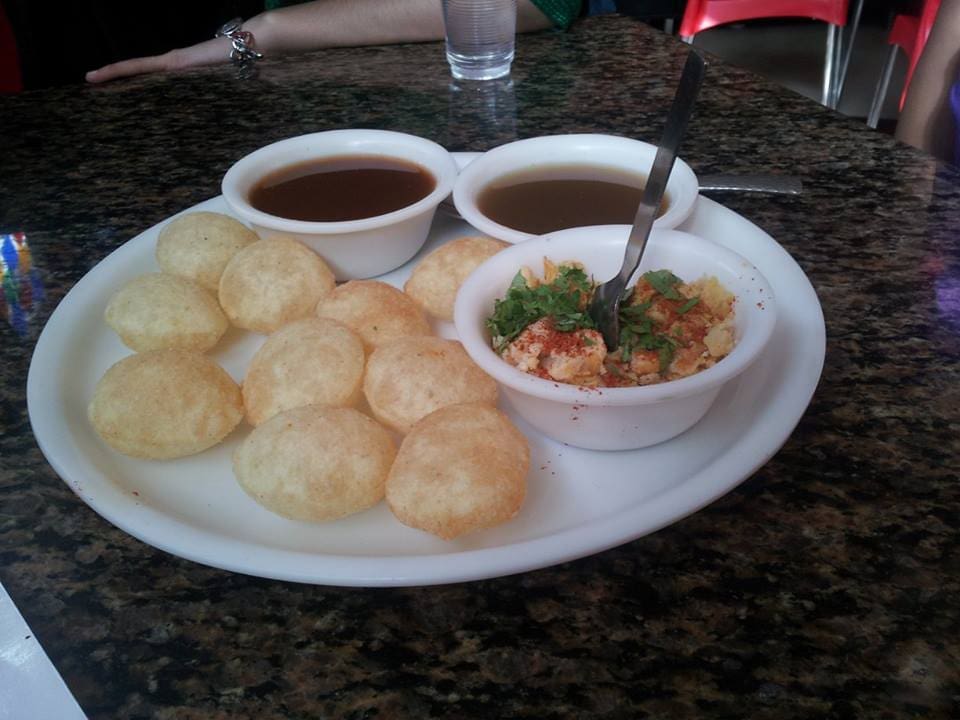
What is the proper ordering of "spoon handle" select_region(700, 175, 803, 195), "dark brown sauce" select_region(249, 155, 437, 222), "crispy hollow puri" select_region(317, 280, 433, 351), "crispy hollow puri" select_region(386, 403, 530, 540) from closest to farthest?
"crispy hollow puri" select_region(386, 403, 530, 540) → "crispy hollow puri" select_region(317, 280, 433, 351) → "dark brown sauce" select_region(249, 155, 437, 222) → "spoon handle" select_region(700, 175, 803, 195)

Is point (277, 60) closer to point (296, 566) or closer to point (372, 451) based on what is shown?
point (372, 451)

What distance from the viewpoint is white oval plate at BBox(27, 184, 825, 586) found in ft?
2.52

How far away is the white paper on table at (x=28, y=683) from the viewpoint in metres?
0.72

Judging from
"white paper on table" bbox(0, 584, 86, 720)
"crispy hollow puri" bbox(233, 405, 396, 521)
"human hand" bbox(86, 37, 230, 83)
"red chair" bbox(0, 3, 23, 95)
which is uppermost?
"crispy hollow puri" bbox(233, 405, 396, 521)

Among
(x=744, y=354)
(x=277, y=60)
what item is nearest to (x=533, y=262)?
(x=744, y=354)

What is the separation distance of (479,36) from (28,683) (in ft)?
6.20

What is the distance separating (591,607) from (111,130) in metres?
1.93

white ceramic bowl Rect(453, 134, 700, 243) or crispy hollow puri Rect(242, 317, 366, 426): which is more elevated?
white ceramic bowl Rect(453, 134, 700, 243)

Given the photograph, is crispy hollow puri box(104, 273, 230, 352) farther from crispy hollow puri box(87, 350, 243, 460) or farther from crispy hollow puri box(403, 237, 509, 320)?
crispy hollow puri box(403, 237, 509, 320)

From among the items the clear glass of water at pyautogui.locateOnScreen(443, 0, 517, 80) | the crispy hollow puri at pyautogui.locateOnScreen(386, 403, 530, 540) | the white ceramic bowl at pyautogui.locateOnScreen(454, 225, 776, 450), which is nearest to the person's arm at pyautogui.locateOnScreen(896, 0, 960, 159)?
the clear glass of water at pyautogui.locateOnScreen(443, 0, 517, 80)

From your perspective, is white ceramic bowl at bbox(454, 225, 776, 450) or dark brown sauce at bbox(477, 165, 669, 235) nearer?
white ceramic bowl at bbox(454, 225, 776, 450)

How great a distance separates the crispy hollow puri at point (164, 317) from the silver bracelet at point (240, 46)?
1558 millimetres

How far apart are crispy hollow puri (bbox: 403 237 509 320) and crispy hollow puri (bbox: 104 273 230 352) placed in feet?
1.01

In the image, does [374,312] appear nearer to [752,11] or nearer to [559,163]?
[559,163]
